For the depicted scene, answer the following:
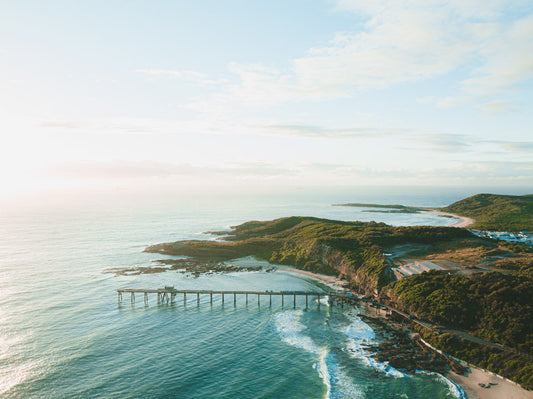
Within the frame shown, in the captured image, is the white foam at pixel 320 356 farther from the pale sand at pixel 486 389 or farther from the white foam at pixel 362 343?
the pale sand at pixel 486 389

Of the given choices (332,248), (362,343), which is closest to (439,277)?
(362,343)

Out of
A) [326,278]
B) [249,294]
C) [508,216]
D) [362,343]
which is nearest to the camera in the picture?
[362,343]

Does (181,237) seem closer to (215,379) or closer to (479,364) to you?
(215,379)

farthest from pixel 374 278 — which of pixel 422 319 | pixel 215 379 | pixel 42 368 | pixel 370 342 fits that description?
pixel 42 368

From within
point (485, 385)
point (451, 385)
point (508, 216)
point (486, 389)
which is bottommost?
point (451, 385)

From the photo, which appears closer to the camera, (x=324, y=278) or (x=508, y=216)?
(x=324, y=278)

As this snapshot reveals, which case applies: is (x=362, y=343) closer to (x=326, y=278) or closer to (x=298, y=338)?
(x=298, y=338)

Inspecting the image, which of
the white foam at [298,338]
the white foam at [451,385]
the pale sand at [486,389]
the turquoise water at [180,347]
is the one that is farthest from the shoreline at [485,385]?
the white foam at [298,338]
